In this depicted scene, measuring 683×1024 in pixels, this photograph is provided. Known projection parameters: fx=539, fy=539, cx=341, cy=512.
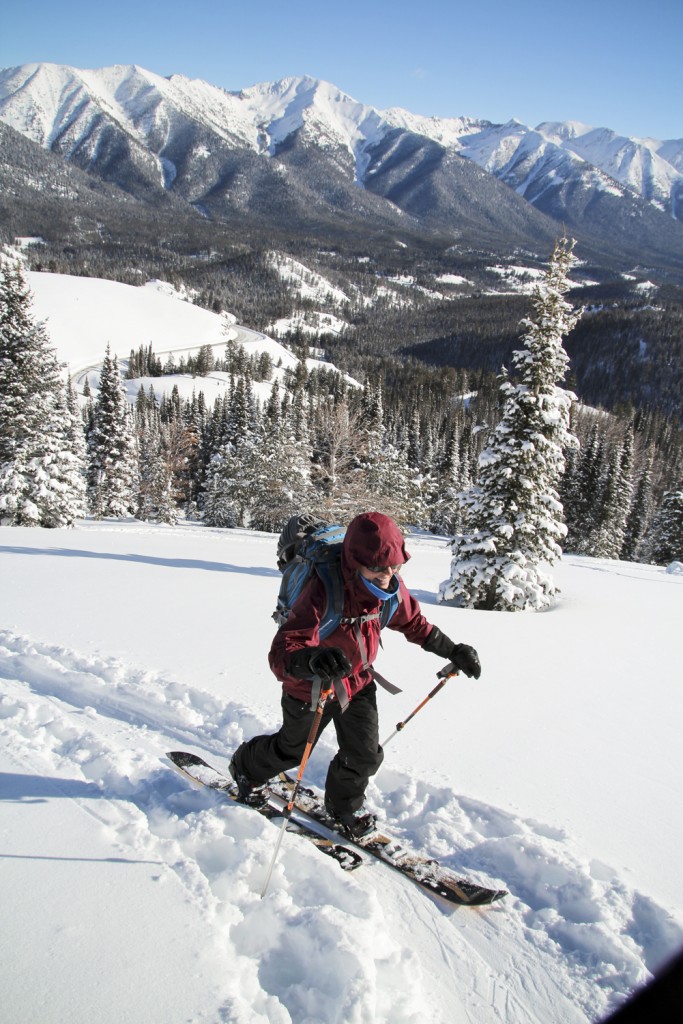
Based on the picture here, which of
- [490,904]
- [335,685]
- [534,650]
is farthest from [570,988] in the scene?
[534,650]

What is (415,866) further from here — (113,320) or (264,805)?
(113,320)

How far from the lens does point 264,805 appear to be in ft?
12.3

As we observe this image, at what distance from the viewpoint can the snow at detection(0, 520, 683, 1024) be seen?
2.46 m

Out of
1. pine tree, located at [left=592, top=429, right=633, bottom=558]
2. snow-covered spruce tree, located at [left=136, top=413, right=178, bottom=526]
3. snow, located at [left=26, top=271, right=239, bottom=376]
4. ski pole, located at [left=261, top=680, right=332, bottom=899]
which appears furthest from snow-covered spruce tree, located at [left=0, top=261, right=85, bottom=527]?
snow, located at [left=26, top=271, right=239, bottom=376]

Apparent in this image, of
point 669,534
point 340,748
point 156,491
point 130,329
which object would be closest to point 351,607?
point 340,748

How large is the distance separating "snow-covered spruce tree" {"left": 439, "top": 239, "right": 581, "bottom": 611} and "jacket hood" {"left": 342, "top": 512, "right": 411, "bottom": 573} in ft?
35.4

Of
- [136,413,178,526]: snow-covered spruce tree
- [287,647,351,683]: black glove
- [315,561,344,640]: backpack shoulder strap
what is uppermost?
[315,561,344,640]: backpack shoulder strap

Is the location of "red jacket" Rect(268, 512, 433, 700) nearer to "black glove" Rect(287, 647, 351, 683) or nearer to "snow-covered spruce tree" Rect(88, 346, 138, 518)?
"black glove" Rect(287, 647, 351, 683)

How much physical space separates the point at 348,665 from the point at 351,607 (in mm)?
432

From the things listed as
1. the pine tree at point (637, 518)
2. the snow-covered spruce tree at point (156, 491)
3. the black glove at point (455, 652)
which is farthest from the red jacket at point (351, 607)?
the pine tree at point (637, 518)

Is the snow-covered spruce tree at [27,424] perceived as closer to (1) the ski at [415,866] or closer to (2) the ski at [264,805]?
(2) the ski at [264,805]

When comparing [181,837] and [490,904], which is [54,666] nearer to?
[181,837]

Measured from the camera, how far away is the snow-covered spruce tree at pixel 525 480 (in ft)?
42.3

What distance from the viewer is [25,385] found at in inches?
880
